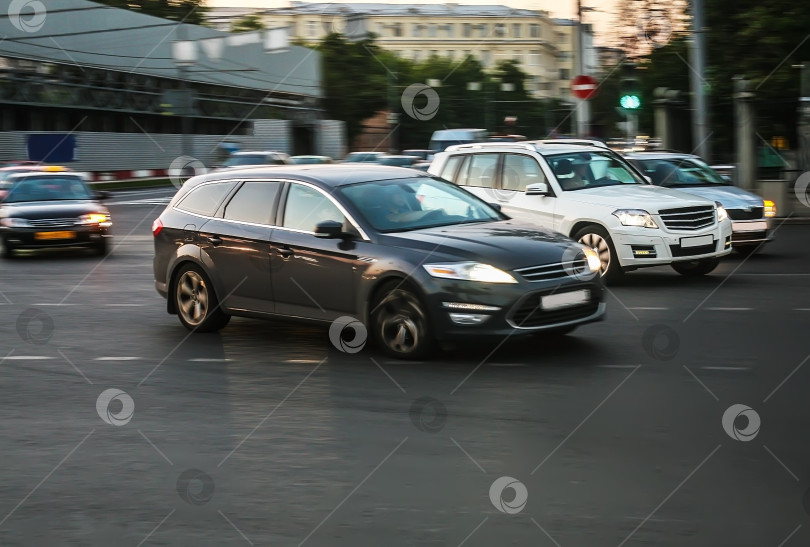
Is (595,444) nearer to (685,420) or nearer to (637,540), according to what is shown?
(685,420)

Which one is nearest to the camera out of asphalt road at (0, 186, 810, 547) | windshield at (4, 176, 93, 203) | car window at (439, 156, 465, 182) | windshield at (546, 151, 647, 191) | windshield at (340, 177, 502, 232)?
asphalt road at (0, 186, 810, 547)

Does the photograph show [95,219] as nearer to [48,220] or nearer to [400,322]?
[48,220]

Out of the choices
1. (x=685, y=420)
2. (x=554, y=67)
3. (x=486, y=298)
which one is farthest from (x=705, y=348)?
(x=554, y=67)

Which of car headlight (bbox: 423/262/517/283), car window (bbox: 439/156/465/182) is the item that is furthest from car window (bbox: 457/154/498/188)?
car headlight (bbox: 423/262/517/283)

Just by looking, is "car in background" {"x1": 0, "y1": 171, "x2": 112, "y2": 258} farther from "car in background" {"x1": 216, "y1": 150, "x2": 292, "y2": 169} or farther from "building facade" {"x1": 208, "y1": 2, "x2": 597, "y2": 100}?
"building facade" {"x1": 208, "y1": 2, "x2": 597, "y2": 100}

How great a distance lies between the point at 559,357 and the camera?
9.02 metres

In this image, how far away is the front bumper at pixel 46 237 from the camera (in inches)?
A: 774

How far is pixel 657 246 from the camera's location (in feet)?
43.9

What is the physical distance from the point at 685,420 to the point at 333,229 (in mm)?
3640

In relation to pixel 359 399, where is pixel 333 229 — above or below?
above

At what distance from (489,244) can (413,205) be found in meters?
1.08

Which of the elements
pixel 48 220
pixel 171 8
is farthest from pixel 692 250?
pixel 171 8

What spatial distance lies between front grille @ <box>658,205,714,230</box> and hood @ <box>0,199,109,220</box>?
10.7m

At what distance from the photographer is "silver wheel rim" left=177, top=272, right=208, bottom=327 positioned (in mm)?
10734
